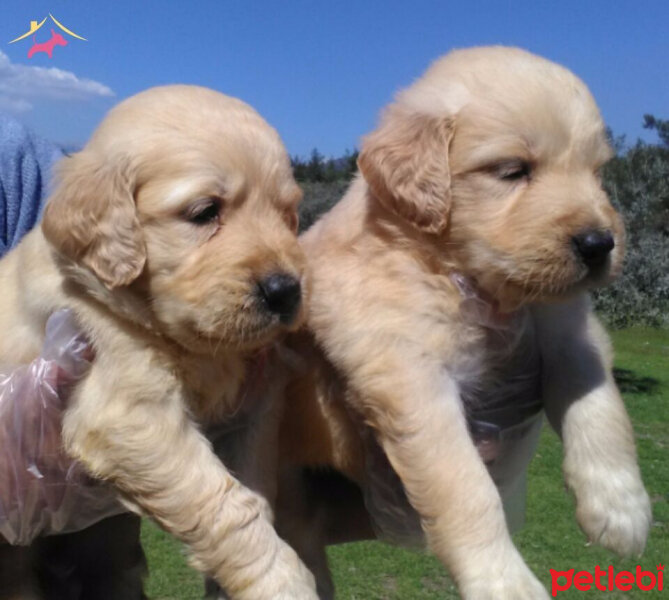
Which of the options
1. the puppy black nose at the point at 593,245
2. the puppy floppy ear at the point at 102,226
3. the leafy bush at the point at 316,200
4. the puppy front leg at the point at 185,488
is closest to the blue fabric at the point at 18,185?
the puppy floppy ear at the point at 102,226

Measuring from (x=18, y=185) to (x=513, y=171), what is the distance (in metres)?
2.49

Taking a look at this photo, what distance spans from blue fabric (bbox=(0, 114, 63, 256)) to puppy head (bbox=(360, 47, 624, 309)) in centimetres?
195

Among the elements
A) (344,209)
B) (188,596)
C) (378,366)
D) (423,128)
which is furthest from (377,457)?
(188,596)

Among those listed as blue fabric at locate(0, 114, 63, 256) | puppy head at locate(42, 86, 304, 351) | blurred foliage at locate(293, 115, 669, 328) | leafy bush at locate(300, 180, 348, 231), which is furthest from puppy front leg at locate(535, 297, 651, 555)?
blurred foliage at locate(293, 115, 669, 328)

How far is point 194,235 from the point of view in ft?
9.11

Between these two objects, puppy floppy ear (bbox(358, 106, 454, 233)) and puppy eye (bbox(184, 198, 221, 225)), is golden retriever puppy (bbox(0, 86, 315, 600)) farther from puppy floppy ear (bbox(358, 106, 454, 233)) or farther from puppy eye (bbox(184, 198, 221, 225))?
puppy floppy ear (bbox(358, 106, 454, 233))

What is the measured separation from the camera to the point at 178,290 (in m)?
2.76

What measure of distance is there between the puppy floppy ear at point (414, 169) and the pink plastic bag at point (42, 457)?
3.68ft

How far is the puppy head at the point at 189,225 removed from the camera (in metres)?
2.70

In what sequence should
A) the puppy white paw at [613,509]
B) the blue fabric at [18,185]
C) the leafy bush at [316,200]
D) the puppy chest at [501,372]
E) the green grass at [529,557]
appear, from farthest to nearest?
the leafy bush at [316,200] < the green grass at [529,557] < the blue fabric at [18,185] < the puppy chest at [501,372] < the puppy white paw at [613,509]

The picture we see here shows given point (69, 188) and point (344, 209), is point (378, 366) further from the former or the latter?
point (69, 188)

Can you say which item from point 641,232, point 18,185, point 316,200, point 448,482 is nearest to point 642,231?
point 641,232

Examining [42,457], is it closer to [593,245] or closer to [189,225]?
[189,225]

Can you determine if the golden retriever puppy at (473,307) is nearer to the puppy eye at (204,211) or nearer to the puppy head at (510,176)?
the puppy head at (510,176)
